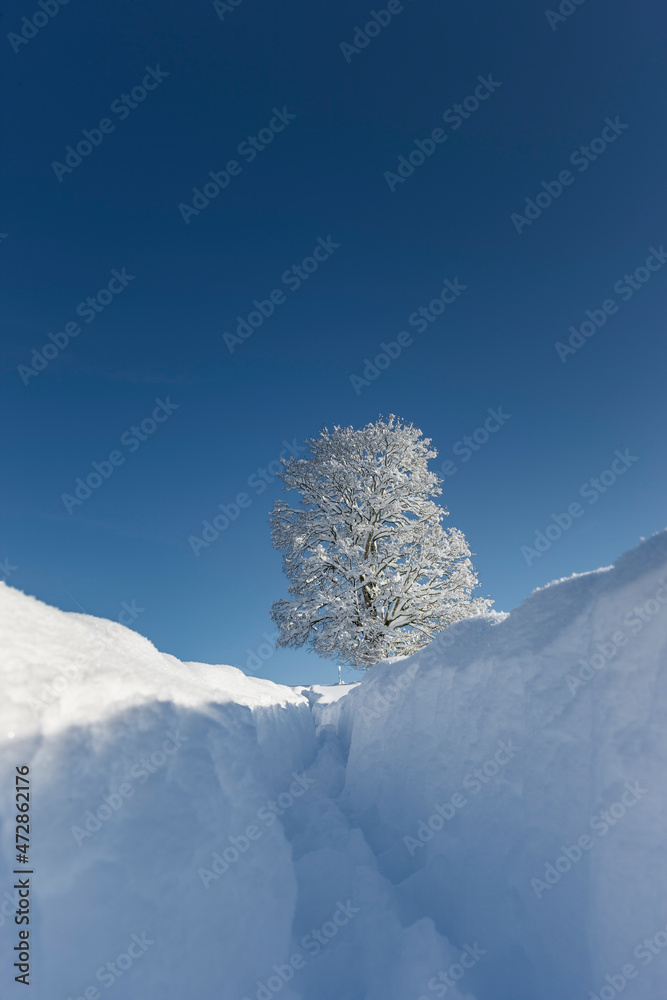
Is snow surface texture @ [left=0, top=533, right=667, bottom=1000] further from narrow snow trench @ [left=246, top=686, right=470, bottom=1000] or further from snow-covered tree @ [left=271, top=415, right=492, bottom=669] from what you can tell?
snow-covered tree @ [left=271, top=415, right=492, bottom=669]

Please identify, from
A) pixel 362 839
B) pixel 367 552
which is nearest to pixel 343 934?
pixel 362 839

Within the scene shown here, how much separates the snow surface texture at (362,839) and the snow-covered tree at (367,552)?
6929mm

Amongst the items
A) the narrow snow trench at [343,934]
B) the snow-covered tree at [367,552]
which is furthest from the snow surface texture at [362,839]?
the snow-covered tree at [367,552]

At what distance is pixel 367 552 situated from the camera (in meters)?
11.6

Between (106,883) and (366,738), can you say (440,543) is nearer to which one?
(366,738)

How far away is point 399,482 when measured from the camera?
468 inches

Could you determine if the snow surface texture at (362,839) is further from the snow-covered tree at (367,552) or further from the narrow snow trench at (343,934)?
the snow-covered tree at (367,552)

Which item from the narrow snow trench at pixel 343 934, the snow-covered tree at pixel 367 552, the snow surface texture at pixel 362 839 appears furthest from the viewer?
the snow-covered tree at pixel 367 552

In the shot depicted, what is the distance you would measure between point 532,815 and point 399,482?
9.47 m

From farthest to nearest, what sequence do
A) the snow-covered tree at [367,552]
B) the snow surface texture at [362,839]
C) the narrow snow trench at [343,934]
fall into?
the snow-covered tree at [367,552], the narrow snow trench at [343,934], the snow surface texture at [362,839]

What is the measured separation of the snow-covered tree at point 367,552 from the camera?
10492 millimetres

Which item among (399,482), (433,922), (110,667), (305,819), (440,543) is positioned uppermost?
(399,482)

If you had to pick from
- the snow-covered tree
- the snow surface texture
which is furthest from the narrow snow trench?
the snow-covered tree

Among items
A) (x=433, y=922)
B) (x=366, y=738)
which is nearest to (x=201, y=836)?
(x=433, y=922)
